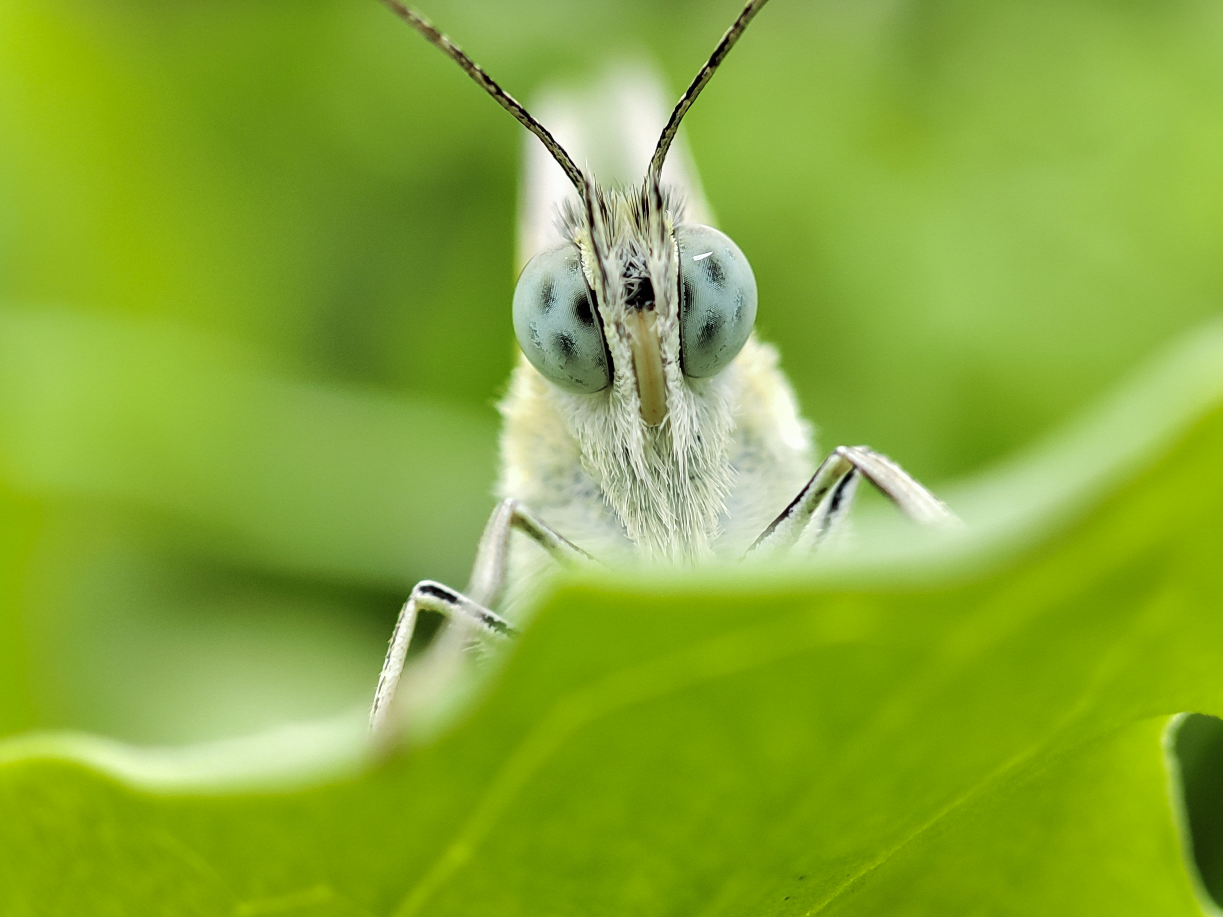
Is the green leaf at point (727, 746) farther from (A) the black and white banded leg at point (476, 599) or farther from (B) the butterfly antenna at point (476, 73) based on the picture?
(B) the butterfly antenna at point (476, 73)

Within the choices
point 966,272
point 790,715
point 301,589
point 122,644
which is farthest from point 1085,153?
point 790,715

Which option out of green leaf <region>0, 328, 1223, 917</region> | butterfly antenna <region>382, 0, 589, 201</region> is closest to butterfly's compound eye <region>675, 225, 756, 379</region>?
butterfly antenna <region>382, 0, 589, 201</region>

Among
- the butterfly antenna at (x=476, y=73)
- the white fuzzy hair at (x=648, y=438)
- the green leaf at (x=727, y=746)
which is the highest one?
Answer: the butterfly antenna at (x=476, y=73)

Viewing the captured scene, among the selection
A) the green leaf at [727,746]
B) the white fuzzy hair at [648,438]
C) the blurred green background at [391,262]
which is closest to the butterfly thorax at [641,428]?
the white fuzzy hair at [648,438]

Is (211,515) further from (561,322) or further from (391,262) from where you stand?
(561,322)

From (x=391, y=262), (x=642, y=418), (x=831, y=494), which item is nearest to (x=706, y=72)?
(x=642, y=418)

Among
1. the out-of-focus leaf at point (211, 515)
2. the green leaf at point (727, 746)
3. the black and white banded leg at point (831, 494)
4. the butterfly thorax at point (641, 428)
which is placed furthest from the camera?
the out-of-focus leaf at point (211, 515)
